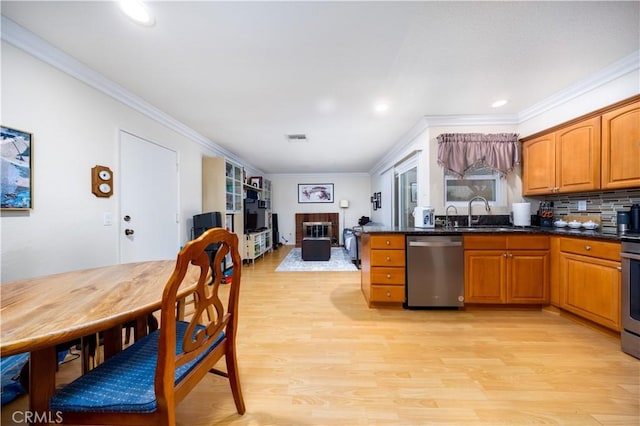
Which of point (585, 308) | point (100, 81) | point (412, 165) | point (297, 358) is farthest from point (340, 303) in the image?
point (100, 81)

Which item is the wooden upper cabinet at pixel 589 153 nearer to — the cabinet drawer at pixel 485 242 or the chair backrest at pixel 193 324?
the cabinet drawer at pixel 485 242

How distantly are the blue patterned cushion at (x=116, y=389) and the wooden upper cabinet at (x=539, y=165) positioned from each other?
143 inches

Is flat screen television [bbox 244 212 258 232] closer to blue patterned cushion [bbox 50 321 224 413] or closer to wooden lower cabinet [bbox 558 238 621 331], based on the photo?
blue patterned cushion [bbox 50 321 224 413]

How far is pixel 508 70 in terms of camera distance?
194cm

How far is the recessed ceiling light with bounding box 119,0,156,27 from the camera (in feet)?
4.20

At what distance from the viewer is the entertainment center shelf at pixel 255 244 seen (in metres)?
4.63

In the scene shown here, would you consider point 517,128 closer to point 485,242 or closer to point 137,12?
point 485,242

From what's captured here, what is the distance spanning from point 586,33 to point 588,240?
1620 millimetres

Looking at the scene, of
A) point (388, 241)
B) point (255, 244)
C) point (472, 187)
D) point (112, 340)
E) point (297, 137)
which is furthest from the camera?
point (255, 244)

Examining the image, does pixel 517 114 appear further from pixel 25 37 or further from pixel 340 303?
pixel 25 37

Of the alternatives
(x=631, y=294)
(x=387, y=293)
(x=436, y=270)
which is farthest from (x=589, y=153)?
(x=387, y=293)

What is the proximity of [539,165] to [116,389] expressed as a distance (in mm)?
3951

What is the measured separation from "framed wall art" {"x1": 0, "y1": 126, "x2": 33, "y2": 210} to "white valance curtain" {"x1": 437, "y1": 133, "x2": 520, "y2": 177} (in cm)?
386

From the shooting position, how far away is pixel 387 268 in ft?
7.98
